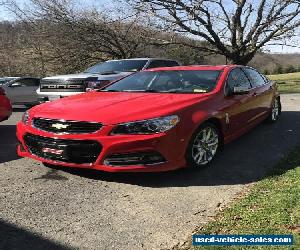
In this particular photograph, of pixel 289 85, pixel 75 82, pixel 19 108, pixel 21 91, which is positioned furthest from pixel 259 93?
pixel 289 85

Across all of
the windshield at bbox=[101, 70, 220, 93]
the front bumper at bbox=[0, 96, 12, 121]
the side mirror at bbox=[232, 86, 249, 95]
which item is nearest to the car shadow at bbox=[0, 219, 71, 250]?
the windshield at bbox=[101, 70, 220, 93]

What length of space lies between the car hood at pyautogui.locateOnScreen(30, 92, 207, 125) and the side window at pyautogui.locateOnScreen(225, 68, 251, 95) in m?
0.71

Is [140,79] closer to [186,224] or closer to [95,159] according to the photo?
[95,159]

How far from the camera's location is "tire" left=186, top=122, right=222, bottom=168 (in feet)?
16.7

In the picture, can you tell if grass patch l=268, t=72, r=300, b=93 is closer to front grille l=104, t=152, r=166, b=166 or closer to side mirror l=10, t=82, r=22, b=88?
side mirror l=10, t=82, r=22, b=88

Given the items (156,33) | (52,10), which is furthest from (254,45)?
(52,10)

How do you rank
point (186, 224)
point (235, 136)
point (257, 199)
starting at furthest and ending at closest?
point (235, 136), point (257, 199), point (186, 224)

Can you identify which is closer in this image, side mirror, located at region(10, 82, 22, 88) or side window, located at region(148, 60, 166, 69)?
side window, located at region(148, 60, 166, 69)

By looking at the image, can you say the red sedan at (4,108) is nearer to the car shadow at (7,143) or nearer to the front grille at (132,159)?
the car shadow at (7,143)

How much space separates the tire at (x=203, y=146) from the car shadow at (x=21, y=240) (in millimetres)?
2098

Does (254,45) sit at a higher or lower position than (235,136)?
higher

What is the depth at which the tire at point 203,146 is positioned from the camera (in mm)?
5078

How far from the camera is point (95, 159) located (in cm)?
475

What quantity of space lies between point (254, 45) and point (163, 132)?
18.9 metres
